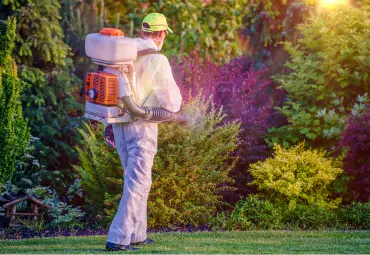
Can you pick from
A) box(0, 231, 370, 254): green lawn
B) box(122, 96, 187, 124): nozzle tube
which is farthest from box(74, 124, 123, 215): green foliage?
box(122, 96, 187, 124): nozzle tube

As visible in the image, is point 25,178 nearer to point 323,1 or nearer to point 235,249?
point 235,249

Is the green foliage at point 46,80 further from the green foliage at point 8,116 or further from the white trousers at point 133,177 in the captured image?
the white trousers at point 133,177

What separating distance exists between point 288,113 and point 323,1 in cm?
210

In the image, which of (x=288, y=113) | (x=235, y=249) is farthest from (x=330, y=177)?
(x=235, y=249)

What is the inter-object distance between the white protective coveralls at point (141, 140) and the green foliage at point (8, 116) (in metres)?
1.53

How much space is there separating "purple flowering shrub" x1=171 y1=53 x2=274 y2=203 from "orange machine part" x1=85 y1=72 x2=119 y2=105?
327 cm

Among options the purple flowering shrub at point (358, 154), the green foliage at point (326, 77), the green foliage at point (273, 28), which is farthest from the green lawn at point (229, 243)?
the green foliage at point (273, 28)

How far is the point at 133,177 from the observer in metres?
7.35

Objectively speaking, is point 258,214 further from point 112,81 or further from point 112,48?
point 112,48

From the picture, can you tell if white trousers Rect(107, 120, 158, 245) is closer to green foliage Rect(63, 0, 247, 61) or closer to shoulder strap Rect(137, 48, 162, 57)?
shoulder strap Rect(137, 48, 162, 57)

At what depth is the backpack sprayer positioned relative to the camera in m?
7.06

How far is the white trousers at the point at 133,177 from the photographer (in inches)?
288

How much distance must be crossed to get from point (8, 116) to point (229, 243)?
99.2 inches

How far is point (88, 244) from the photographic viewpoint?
797 centimetres
